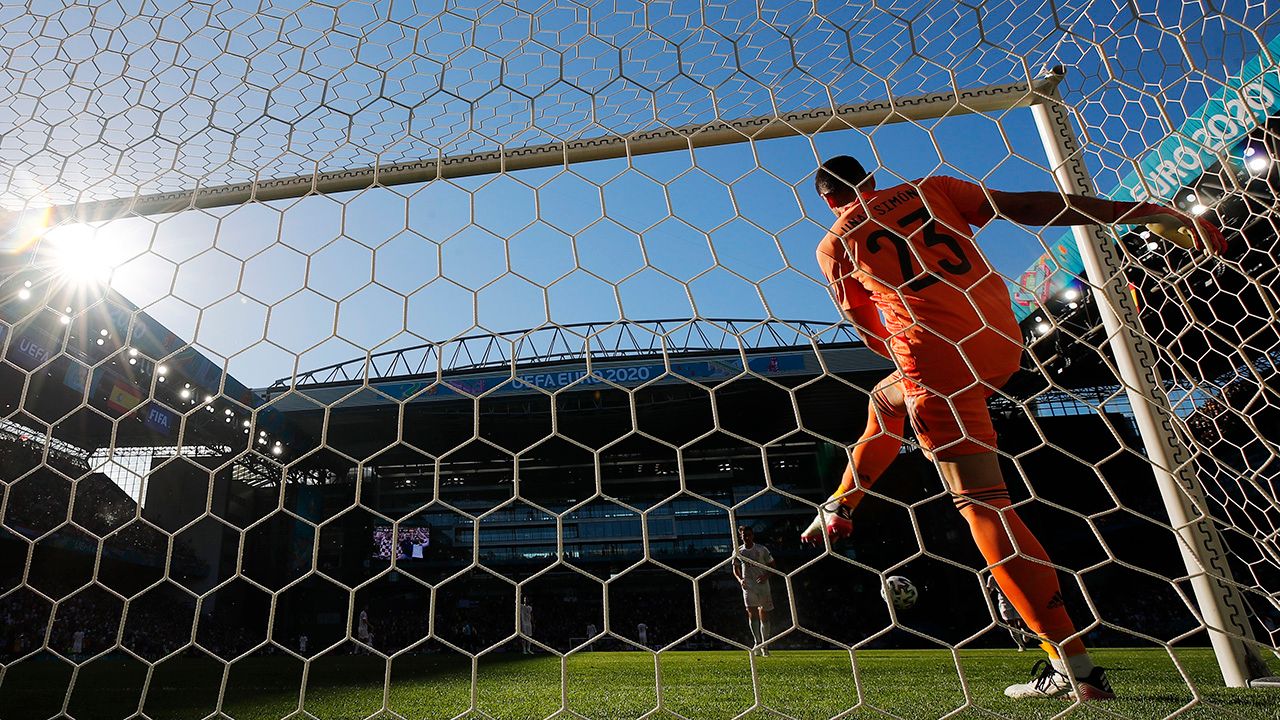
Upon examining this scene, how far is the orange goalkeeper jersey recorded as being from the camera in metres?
1.06

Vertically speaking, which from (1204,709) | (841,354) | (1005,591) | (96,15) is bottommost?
(1204,709)

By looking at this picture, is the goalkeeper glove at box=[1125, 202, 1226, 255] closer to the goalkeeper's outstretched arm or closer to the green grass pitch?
the goalkeeper's outstretched arm

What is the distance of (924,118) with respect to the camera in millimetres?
1410

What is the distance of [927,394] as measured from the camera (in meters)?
1.07

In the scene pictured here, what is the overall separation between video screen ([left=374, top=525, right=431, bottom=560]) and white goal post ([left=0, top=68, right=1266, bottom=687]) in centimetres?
1370

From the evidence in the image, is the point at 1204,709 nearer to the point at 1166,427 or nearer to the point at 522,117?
the point at 1166,427

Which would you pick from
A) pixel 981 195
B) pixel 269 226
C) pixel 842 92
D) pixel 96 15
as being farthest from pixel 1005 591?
pixel 96 15

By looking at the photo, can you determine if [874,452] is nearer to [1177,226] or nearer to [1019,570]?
[1019,570]

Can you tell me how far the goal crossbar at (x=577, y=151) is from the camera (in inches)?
54.9

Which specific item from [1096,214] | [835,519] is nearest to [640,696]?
[835,519]

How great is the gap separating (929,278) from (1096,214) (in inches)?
11.7

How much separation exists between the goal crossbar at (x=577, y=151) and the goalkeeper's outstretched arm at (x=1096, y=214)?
30cm

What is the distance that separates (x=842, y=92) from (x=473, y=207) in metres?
0.81

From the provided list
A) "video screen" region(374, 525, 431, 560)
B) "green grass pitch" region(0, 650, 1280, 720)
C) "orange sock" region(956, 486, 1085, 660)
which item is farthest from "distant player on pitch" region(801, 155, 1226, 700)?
"video screen" region(374, 525, 431, 560)
